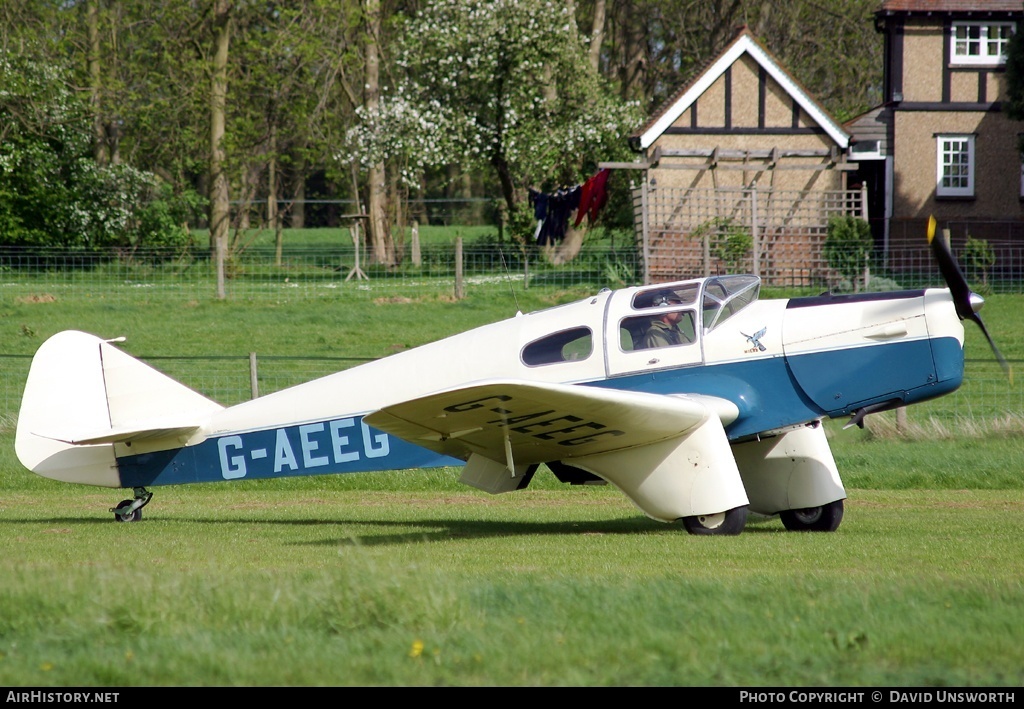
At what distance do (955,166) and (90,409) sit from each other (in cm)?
2703

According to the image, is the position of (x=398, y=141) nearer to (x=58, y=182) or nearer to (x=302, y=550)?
(x=58, y=182)

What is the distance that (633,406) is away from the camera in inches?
346

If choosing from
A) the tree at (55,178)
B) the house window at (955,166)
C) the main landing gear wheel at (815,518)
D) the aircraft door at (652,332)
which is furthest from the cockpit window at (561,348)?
the tree at (55,178)

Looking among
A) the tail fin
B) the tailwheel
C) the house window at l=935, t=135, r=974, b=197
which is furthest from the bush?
the tailwheel

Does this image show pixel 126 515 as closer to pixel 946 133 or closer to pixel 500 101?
pixel 500 101

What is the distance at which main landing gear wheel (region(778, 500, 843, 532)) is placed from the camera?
9961 millimetres

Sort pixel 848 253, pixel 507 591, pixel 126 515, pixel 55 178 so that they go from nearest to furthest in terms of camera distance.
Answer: pixel 507 591 < pixel 126 515 < pixel 848 253 < pixel 55 178

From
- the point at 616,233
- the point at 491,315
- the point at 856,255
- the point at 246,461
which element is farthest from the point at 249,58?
the point at 246,461

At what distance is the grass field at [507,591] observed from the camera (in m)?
4.82

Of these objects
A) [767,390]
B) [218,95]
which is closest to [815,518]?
[767,390]

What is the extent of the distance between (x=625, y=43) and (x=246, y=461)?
3920cm

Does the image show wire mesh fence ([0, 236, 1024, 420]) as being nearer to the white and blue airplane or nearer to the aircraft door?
the white and blue airplane

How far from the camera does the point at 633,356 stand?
385 inches

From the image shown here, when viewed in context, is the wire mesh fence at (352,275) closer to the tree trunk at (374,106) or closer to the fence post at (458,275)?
the fence post at (458,275)
